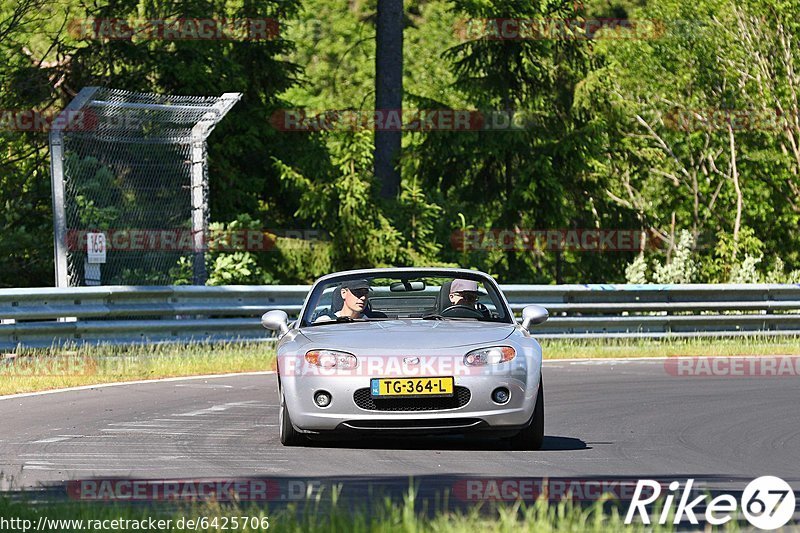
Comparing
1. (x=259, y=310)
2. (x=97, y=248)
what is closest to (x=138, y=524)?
(x=97, y=248)

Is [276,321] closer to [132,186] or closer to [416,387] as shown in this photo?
[416,387]

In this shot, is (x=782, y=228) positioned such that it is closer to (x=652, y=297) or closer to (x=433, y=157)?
(x=433, y=157)

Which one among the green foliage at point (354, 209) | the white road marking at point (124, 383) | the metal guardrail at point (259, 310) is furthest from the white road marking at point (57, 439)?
the green foliage at point (354, 209)

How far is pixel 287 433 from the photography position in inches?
382

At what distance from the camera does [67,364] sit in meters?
15.9

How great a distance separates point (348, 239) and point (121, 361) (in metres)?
10.6

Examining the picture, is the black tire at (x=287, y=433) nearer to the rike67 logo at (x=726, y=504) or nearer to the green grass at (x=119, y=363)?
the rike67 logo at (x=726, y=504)

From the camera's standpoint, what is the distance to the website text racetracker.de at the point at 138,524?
596 centimetres

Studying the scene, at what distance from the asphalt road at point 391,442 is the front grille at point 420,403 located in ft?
0.96

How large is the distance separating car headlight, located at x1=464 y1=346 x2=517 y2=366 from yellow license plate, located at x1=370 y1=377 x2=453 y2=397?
218mm

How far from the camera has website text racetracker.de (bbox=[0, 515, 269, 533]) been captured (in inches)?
235

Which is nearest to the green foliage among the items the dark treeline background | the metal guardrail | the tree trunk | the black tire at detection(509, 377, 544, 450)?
the dark treeline background

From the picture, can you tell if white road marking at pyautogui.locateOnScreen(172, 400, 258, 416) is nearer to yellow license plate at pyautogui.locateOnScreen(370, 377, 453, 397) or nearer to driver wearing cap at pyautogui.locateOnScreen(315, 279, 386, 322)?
driver wearing cap at pyautogui.locateOnScreen(315, 279, 386, 322)

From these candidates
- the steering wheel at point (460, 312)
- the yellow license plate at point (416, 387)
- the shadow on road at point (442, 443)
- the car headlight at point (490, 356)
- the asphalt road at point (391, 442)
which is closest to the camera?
the asphalt road at point (391, 442)
